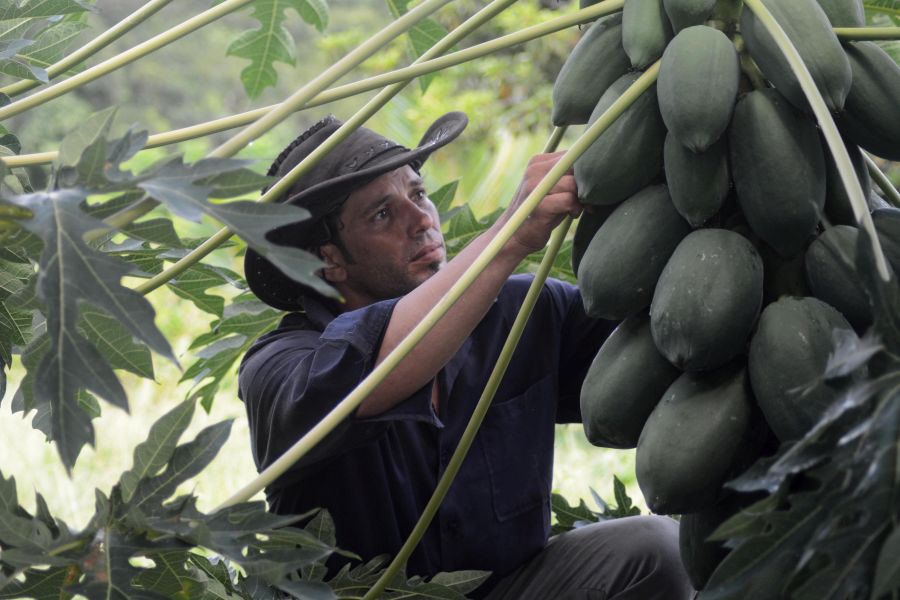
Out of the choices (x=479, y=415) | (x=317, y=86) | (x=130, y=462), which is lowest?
(x=130, y=462)

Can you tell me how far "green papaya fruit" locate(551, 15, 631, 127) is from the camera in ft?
5.46

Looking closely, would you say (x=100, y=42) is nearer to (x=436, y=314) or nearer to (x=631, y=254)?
(x=436, y=314)

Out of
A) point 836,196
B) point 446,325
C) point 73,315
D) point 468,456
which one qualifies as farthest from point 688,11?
point 468,456

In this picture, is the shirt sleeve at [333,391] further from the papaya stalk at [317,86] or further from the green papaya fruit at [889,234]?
the green papaya fruit at [889,234]

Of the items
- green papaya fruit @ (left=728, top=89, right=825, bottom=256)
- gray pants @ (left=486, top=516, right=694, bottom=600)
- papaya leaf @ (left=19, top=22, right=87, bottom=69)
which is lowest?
gray pants @ (left=486, top=516, right=694, bottom=600)

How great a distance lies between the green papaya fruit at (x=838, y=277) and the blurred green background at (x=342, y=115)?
65 centimetres

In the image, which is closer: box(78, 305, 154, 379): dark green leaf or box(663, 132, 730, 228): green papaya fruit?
box(663, 132, 730, 228): green papaya fruit

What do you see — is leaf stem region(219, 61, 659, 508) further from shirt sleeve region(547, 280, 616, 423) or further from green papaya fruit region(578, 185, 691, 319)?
shirt sleeve region(547, 280, 616, 423)

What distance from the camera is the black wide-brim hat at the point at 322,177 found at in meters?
2.36

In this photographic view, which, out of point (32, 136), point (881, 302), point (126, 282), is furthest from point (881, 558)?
point (32, 136)

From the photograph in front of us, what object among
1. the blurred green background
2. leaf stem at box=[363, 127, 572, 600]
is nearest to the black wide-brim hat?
the blurred green background

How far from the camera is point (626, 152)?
155 centimetres

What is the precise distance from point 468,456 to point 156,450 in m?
0.93

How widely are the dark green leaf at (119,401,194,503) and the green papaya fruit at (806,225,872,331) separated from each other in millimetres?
741
